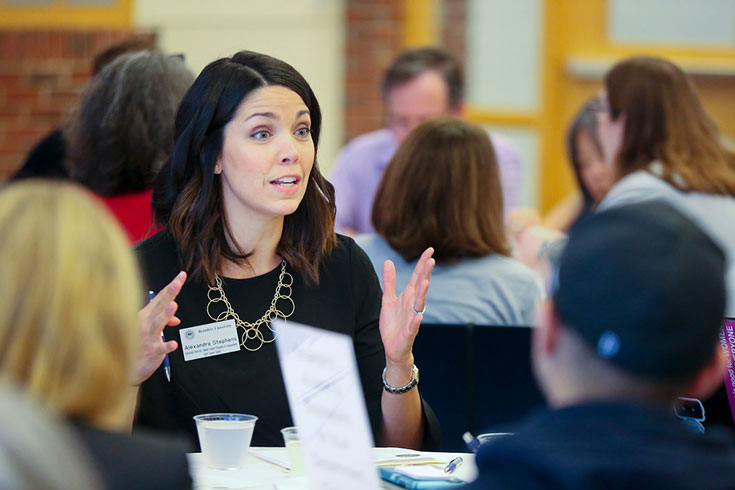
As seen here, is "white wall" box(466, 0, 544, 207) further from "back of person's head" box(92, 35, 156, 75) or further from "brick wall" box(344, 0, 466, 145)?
"back of person's head" box(92, 35, 156, 75)

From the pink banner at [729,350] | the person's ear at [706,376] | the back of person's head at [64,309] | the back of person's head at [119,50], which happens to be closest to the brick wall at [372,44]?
the back of person's head at [119,50]

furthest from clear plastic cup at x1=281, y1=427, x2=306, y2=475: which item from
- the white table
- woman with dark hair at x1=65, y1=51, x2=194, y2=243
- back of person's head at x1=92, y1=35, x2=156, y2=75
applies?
back of person's head at x1=92, y1=35, x2=156, y2=75

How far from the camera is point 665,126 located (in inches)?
127

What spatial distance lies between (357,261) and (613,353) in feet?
4.66

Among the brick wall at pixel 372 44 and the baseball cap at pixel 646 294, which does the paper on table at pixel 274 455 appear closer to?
the baseball cap at pixel 646 294

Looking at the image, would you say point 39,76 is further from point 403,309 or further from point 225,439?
point 225,439

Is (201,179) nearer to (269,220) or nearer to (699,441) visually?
(269,220)

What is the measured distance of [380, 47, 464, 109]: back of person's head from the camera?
174 inches

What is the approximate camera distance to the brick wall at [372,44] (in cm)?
571

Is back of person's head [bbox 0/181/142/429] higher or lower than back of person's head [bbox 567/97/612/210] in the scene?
higher

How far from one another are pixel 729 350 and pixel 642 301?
827mm

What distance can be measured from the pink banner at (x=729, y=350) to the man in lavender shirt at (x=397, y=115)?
8.39 feet

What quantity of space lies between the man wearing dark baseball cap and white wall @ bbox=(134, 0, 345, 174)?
4.71 m

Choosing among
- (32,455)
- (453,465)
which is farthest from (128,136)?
(32,455)
